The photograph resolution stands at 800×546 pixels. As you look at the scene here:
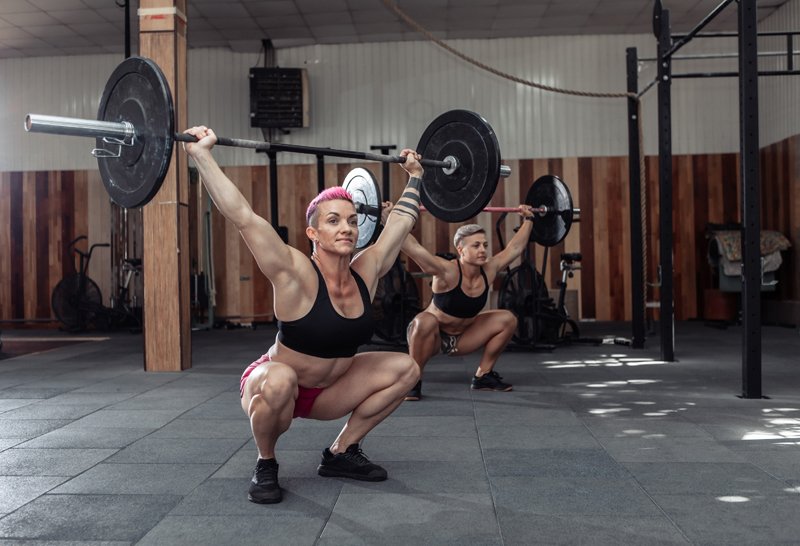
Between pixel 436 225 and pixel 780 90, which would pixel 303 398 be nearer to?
pixel 436 225

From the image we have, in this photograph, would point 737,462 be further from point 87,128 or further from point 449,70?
point 449,70

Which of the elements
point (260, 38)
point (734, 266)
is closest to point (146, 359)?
point (260, 38)

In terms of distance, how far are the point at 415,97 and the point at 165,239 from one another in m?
4.96

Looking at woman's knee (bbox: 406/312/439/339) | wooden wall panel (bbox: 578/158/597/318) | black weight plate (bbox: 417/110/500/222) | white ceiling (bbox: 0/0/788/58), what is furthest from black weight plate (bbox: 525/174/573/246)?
wooden wall panel (bbox: 578/158/597/318)

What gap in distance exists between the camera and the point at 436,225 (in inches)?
375

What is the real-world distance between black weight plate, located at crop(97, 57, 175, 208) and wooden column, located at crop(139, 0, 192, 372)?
2994 millimetres

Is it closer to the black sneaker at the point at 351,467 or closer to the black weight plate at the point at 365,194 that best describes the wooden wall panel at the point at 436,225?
the black weight plate at the point at 365,194

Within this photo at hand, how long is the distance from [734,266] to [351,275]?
6.84 meters

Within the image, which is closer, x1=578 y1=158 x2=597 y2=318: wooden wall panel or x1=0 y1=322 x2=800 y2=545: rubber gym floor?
x1=0 y1=322 x2=800 y2=545: rubber gym floor

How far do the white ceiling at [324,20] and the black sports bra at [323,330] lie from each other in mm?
6428

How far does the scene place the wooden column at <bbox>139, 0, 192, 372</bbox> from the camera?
5.44 metres

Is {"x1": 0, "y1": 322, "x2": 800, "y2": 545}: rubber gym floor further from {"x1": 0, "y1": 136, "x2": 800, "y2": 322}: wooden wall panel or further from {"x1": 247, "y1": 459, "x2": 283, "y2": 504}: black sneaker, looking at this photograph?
{"x1": 0, "y1": 136, "x2": 800, "y2": 322}: wooden wall panel

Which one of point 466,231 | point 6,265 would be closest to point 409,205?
point 466,231

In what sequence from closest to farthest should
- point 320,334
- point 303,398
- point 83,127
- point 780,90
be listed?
point 83,127 → point 320,334 → point 303,398 → point 780,90
